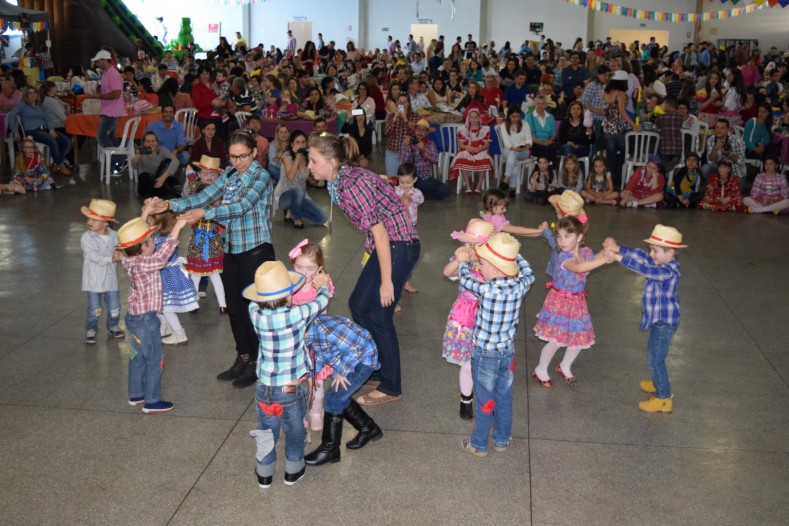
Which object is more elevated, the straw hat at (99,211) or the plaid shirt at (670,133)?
the plaid shirt at (670,133)

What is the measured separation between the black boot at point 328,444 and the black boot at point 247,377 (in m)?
0.99

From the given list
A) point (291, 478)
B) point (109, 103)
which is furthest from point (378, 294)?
point (109, 103)

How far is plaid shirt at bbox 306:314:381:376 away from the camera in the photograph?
393 cm

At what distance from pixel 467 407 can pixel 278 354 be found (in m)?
1.43

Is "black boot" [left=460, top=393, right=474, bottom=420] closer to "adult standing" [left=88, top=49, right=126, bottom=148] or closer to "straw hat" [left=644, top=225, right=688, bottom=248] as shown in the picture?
"straw hat" [left=644, top=225, right=688, bottom=248]

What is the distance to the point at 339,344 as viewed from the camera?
3932 mm

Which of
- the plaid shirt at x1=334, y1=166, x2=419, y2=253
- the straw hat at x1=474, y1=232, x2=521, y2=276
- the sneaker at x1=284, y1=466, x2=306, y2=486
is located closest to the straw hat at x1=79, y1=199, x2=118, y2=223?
the plaid shirt at x1=334, y1=166, x2=419, y2=253

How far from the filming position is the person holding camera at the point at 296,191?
9.16m

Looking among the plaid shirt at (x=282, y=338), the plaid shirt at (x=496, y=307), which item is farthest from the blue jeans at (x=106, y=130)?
the plaid shirt at (x=496, y=307)

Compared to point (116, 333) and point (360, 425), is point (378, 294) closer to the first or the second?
point (360, 425)

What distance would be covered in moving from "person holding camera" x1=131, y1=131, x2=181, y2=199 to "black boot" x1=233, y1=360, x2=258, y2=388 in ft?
20.0

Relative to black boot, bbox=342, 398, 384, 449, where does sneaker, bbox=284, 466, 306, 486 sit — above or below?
below

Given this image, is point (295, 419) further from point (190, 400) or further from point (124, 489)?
point (190, 400)

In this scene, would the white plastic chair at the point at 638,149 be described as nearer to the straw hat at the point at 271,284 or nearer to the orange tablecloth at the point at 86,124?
the orange tablecloth at the point at 86,124
